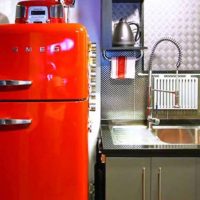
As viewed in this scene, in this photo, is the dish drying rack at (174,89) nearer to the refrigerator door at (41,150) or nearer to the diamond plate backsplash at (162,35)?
the diamond plate backsplash at (162,35)

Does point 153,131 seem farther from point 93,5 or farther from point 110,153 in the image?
point 93,5

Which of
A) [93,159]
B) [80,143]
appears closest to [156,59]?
[93,159]

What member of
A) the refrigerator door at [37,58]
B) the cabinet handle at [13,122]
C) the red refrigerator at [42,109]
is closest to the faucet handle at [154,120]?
the red refrigerator at [42,109]

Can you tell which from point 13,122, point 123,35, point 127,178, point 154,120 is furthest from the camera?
point 154,120

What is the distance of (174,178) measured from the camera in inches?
73.2

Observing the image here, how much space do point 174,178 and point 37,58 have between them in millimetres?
1045

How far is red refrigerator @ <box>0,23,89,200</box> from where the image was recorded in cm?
169

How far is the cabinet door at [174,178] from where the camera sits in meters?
1.85

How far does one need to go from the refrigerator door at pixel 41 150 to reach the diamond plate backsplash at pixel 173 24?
3.61 feet

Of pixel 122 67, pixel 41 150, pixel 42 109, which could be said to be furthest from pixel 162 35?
pixel 41 150

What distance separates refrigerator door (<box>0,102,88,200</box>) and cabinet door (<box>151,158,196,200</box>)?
46cm

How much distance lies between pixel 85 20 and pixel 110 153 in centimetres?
119

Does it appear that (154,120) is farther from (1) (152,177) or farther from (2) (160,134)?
(1) (152,177)

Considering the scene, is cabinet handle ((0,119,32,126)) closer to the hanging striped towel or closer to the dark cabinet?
the dark cabinet
